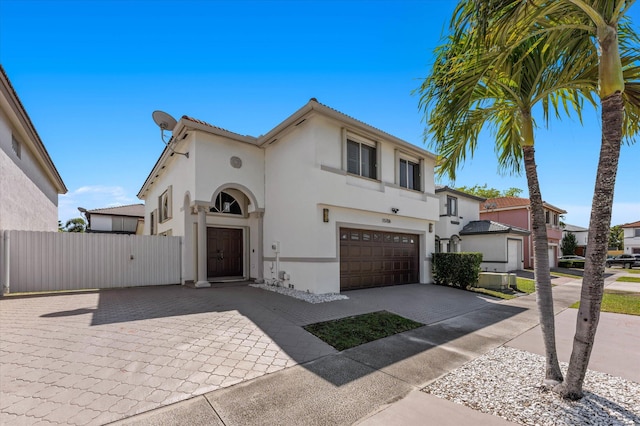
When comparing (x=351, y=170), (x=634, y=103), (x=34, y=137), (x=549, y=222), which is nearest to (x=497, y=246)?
(x=549, y=222)

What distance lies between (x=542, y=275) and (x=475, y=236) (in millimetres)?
19888

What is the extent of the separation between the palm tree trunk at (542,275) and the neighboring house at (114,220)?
1272 inches

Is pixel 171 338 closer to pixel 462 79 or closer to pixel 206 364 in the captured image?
pixel 206 364

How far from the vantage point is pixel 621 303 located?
387 inches

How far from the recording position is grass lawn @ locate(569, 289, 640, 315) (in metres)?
8.68

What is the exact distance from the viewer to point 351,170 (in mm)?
10977

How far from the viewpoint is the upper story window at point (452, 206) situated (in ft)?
69.3

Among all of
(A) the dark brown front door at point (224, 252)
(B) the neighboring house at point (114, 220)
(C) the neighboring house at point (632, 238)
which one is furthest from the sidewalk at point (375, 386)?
(C) the neighboring house at point (632, 238)

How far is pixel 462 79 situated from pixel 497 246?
20588mm

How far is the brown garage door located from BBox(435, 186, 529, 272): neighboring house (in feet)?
27.8

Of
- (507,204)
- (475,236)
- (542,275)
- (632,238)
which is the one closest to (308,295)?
(542,275)

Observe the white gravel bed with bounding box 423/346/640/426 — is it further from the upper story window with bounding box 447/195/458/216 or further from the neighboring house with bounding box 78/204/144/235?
the neighboring house with bounding box 78/204/144/235

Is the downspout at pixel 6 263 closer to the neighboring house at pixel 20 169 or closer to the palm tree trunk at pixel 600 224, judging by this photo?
the neighboring house at pixel 20 169

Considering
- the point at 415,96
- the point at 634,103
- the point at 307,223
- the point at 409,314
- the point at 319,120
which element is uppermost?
the point at 319,120
